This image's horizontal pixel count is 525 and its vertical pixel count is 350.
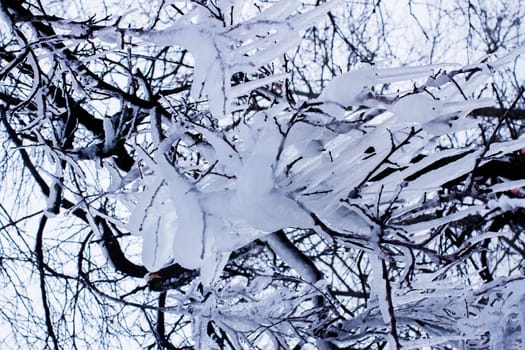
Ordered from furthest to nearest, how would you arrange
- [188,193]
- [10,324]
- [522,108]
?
[522,108], [10,324], [188,193]

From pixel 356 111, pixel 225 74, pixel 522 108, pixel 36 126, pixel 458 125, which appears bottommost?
pixel 458 125

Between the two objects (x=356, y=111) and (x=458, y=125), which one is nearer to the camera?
→ (x=458, y=125)

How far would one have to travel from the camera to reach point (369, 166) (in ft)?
5.49

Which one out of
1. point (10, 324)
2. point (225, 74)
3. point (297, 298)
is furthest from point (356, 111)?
point (10, 324)

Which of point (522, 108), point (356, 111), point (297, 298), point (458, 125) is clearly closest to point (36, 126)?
point (297, 298)

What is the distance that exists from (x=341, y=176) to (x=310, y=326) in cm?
151

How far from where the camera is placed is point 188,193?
1.83 m

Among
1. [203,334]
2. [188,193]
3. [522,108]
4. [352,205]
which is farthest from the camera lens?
[522,108]

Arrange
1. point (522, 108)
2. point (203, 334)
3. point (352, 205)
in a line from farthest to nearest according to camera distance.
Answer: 1. point (522, 108)
2. point (203, 334)
3. point (352, 205)

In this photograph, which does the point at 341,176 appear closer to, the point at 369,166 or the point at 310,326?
the point at 369,166

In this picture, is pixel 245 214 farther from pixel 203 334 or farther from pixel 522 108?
pixel 522 108

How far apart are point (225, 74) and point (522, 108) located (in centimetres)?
473

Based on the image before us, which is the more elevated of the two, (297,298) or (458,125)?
(297,298)

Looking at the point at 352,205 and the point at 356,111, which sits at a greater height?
the point at 356,111
